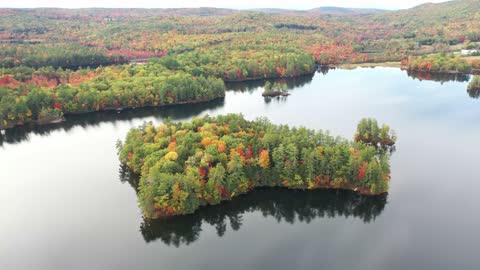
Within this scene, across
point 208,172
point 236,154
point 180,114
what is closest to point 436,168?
point 236,154

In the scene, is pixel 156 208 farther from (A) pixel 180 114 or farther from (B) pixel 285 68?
(B) pixel 285 68

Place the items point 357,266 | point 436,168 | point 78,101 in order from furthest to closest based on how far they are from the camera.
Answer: point 78,101 → point 436,168 → point 357,266

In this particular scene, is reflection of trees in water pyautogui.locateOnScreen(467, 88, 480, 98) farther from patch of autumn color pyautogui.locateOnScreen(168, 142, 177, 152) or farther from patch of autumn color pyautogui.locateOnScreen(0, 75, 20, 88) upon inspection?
patch of autumn color pyautogui.locateOnScreen(0, 75, 20, 88)

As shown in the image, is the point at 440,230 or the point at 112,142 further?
the point at 112,142

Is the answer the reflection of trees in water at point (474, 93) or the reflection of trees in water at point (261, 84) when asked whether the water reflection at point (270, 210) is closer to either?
the reflection of trees in water at point (261, 84)

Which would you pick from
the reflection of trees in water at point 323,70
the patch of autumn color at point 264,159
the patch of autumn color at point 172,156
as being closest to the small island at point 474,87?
the reflection of trees in water at point 323,70

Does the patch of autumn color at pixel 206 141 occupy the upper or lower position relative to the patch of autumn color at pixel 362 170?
upper
